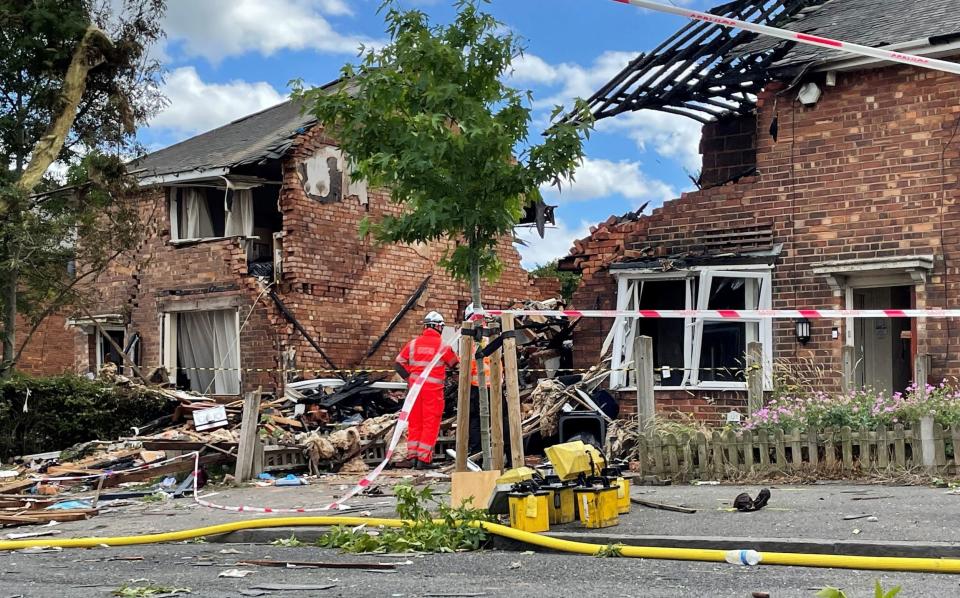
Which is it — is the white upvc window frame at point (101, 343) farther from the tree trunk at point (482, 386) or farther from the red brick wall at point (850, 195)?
the tree trunk at point (482, 386)

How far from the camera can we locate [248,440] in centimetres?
1443

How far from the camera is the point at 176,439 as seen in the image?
15602mm

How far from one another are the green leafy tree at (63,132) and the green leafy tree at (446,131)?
1071cm

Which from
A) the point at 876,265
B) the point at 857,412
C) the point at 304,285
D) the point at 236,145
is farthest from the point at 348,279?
the point at 857,412

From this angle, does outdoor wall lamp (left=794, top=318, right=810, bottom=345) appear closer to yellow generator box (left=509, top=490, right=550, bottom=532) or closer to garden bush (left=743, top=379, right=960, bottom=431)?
garden bush (left=743, top=379, right=960, bottom=431)

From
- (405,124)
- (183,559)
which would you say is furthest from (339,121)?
(183,559)

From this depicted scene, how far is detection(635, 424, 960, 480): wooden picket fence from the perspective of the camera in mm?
10961

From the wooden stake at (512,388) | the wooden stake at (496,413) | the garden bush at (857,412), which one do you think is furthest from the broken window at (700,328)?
the wooden stake at (512,388)

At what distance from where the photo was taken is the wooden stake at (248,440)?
14258 mm

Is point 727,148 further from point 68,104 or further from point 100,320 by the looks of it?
point 100,320

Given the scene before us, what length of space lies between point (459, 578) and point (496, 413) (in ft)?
9.35

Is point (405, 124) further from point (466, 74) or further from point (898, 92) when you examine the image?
point (898, 92)

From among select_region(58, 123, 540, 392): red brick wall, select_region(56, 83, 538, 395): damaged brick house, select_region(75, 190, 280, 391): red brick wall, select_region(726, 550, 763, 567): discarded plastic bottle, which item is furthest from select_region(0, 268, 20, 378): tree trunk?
select_region(726, 550, 763, 567): discarded plastic bottle

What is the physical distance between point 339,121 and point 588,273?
789 cm
